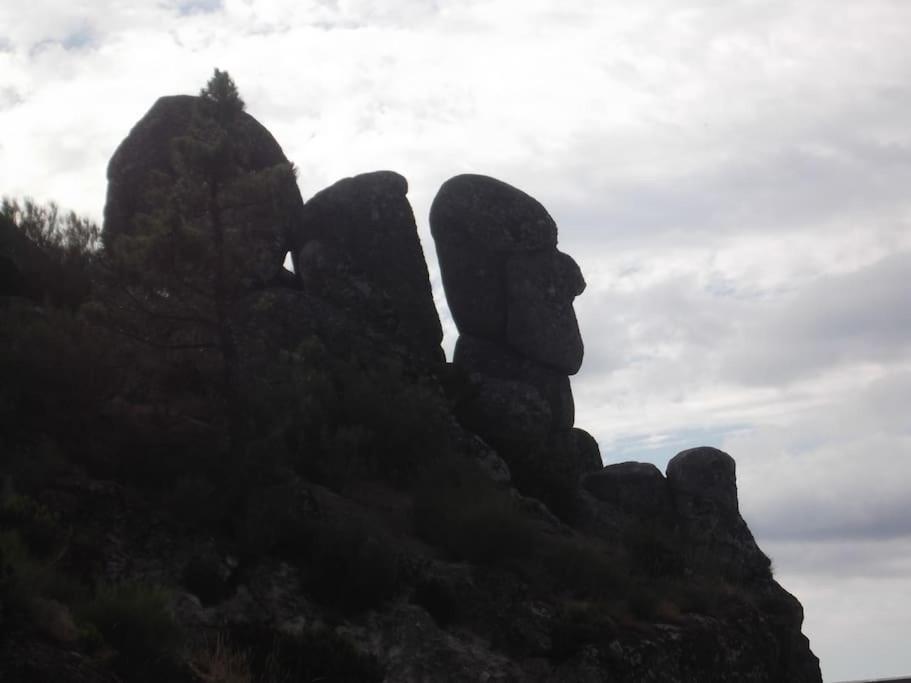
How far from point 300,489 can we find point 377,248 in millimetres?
12210

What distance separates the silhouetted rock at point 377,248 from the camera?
2694 centimetres

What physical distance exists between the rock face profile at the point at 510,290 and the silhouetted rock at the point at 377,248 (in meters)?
2.25

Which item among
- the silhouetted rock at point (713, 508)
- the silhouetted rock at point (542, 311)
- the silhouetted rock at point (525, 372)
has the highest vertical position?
the silhouetted rock at point (542, 311)

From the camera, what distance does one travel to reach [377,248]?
28.4 metres

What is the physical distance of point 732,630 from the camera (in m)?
19.6

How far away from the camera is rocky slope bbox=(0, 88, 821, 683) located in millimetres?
13578

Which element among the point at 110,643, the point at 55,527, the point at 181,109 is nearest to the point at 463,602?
the point at 55,527

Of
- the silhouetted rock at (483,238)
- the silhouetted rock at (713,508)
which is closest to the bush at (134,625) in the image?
the silhouetted rock at (713,508)

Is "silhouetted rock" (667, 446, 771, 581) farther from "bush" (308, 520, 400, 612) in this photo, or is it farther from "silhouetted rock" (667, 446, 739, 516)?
"bush" (308, 520, 400, 612)

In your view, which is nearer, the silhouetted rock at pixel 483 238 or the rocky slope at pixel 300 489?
the rocky slope at pixel 300 489

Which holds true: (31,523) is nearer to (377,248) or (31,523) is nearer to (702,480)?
(377,248)

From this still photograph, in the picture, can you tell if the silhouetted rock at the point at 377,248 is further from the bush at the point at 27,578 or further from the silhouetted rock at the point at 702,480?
the bush at the point at 27,578

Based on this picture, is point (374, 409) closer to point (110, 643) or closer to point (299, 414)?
point (299, 414)

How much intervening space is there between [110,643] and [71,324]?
31.4 feet
